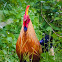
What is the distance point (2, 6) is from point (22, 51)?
75.8 inches

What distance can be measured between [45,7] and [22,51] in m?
2.30

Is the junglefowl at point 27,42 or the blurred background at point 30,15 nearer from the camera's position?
the junglefowl at point 27,42

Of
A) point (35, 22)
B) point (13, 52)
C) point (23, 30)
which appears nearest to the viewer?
point (23, 30)

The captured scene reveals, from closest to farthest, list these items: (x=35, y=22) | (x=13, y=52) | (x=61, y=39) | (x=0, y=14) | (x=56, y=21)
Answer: (x=61, y=39), (x=13, y=52), (x=0, y=14), (x=35, y=22), (x=56, y=21)

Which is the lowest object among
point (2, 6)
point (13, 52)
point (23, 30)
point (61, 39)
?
point (13, 52)

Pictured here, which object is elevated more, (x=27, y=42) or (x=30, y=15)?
(x=30, y=15)

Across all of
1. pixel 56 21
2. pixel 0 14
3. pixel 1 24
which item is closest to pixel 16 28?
pixel 0 14

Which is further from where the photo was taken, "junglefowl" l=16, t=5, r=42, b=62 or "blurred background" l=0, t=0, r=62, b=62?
"blurred background" l=0, t=0, r=62, b=62

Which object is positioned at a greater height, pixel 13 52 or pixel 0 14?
pixel 0 14

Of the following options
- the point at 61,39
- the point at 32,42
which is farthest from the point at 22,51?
the point at 61,39

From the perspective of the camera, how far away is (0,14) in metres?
3.42

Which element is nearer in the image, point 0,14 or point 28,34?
point 28,34

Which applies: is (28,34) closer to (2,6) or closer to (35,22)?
(35,22)

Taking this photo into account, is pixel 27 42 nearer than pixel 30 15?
Yes
